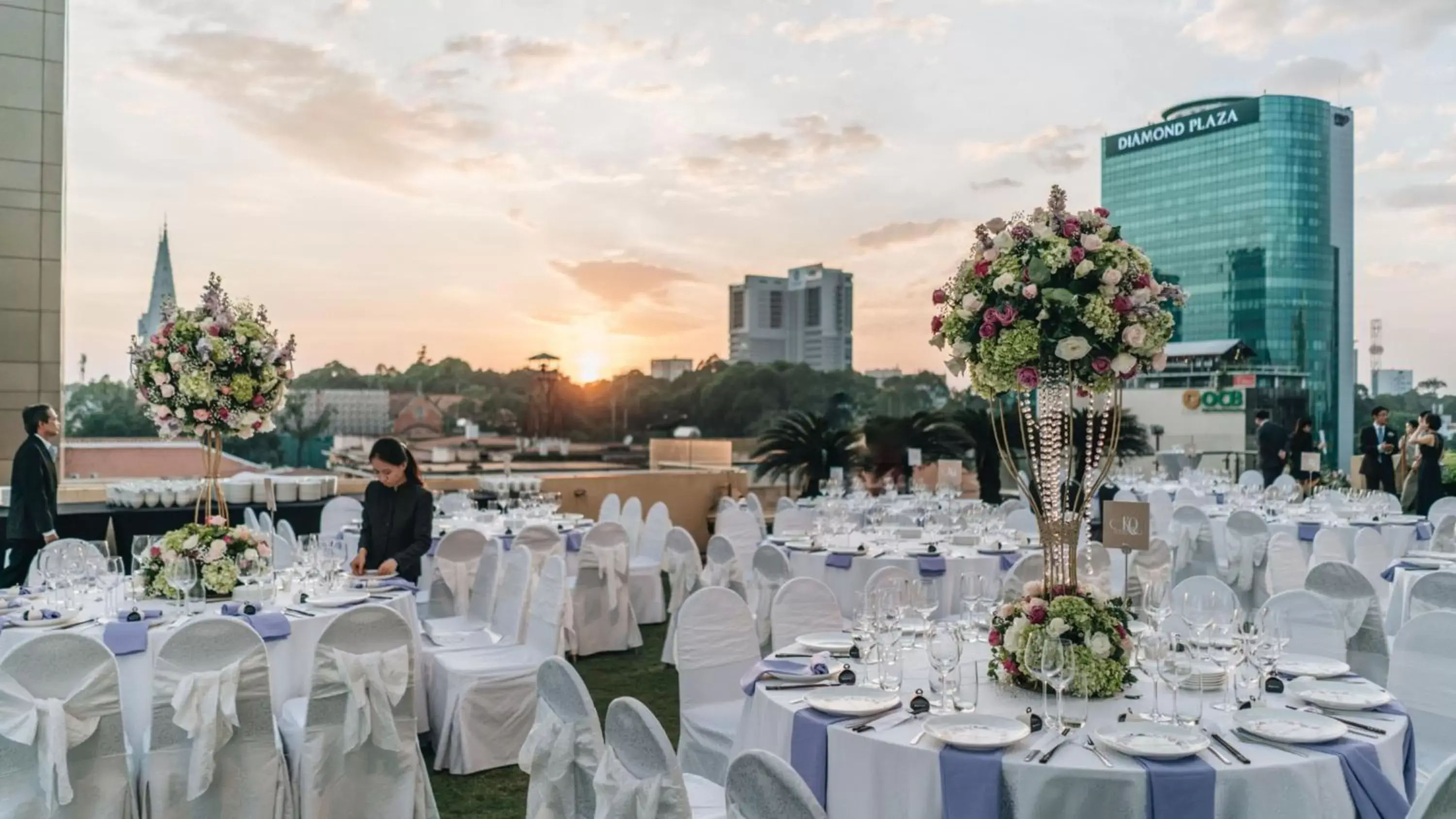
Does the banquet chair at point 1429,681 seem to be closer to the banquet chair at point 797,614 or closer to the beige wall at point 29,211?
the banquet chair at point 797,614

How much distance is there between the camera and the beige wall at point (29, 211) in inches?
445

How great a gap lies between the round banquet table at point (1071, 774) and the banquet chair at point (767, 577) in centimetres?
331

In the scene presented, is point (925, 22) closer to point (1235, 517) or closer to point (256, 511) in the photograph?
point (1235, 517)

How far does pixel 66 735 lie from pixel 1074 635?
10.5 ft

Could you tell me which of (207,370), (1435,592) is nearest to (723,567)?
(207,370)

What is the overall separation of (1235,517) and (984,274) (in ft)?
21.6

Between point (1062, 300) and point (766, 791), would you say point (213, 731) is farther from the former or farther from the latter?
point (1062, 300)

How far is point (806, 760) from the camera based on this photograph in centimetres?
302

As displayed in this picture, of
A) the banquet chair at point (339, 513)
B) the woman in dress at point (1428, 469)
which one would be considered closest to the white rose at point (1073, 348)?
the banquet chair at point (339, 513)

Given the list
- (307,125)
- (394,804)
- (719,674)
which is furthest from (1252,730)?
(307,125)

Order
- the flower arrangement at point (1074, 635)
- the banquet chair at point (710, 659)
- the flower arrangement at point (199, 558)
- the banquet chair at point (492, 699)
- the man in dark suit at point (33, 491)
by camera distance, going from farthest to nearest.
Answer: the man in dark suit at point (33, 491), the banquet chair at point (492, 699), the flower arrangement at point (199, 558), the banquet chair at point (710, 659), the flower arrangement at point (1074, 635)

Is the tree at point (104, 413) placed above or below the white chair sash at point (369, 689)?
above

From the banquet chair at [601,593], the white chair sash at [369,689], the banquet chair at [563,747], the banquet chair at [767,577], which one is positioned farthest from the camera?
the banquet chair at [601,593]

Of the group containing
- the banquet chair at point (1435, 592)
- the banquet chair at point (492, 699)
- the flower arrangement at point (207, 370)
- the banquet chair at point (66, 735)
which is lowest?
the banquet chair at point (492, 699)
